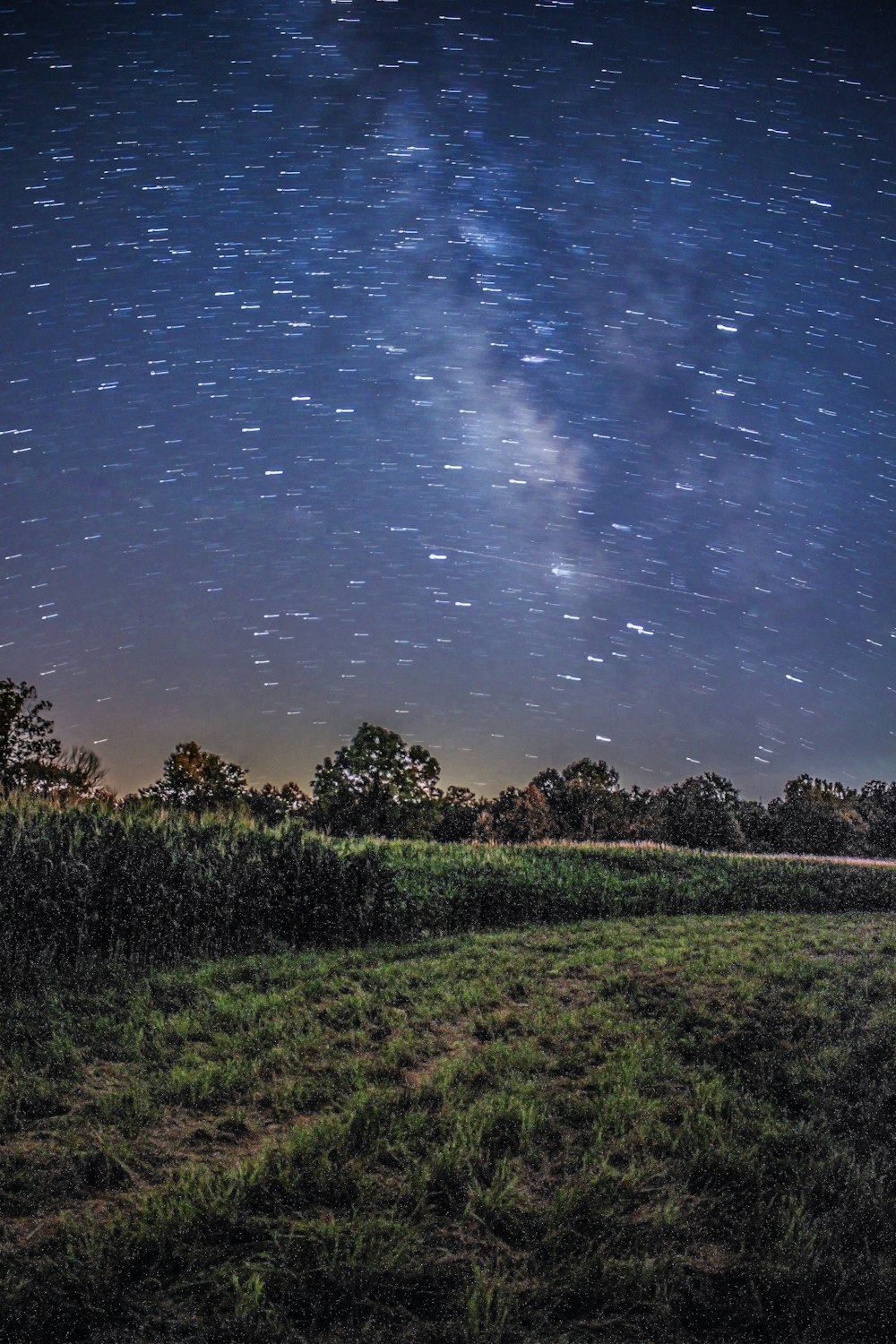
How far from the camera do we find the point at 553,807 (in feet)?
202

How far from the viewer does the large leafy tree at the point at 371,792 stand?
162 feet

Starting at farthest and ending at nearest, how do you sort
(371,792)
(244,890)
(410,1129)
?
(371,792), (244,890), (410,1129)

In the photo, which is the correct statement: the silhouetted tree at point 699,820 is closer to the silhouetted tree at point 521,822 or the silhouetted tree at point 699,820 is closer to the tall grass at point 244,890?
the silhouetted tree at point 521,822

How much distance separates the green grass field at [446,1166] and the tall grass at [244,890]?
1761 mm

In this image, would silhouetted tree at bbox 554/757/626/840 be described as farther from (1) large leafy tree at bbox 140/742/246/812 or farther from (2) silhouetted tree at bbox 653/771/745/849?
(1) large leafy tree at bbox 140/742/246/812

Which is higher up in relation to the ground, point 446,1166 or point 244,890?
point 244,890

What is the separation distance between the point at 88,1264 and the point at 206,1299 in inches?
27.2

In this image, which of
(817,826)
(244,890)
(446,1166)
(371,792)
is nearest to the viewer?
(446,1166)

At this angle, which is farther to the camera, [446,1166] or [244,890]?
[244,890]

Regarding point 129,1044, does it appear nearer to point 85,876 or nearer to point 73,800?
point 85,876

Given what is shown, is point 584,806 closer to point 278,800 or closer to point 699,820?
point 699,820

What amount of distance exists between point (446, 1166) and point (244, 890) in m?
8.81

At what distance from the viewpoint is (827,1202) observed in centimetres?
432

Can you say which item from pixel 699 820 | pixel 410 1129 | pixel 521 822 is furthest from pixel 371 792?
pixel 410 1129
